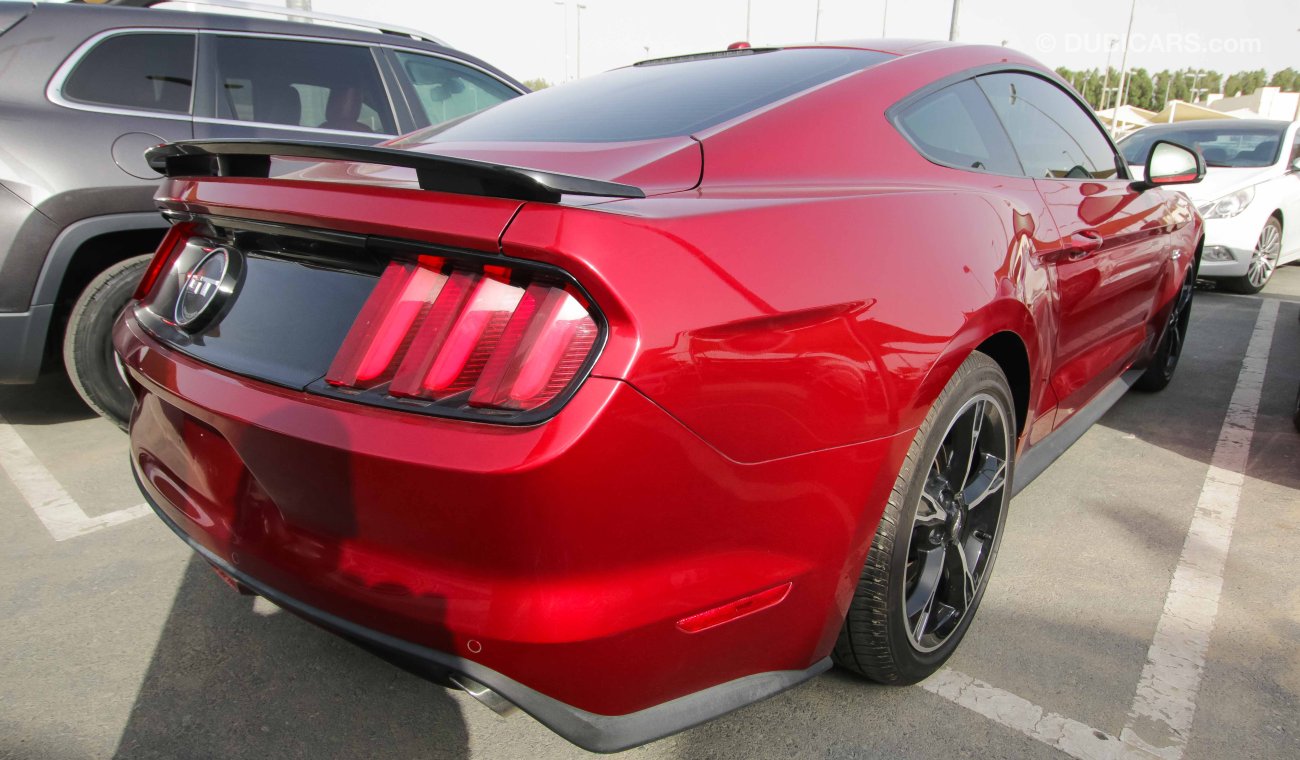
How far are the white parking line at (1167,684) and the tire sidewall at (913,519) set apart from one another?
11 cm

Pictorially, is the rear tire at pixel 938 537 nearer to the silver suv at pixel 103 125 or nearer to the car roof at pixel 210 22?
the silver suv at pixel 103 125

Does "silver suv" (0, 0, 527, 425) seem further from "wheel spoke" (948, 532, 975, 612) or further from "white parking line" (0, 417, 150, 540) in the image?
"wheel spoke" (948, 532, 975, 612)

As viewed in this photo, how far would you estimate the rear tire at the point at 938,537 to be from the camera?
1796mm

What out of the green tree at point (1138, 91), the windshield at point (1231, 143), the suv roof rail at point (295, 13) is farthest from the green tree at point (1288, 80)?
the suv roof rail at point (295, 13)

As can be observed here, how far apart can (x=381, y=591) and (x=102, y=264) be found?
2810 millimetres

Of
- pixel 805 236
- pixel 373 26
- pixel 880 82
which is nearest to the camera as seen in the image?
pixel 805 236

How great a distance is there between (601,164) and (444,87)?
3.45m

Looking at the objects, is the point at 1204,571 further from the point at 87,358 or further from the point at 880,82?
the point at 87,358

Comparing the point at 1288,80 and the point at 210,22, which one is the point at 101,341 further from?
the point at 1288,80

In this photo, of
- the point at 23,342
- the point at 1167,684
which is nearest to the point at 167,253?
the point at 23,342

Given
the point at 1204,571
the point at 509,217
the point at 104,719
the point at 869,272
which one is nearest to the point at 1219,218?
the point at 1204,571

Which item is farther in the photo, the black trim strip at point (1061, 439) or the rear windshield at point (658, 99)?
the black trim strip at point (1061, 439)

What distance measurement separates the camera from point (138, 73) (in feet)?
11.8

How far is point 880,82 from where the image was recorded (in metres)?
2.17
